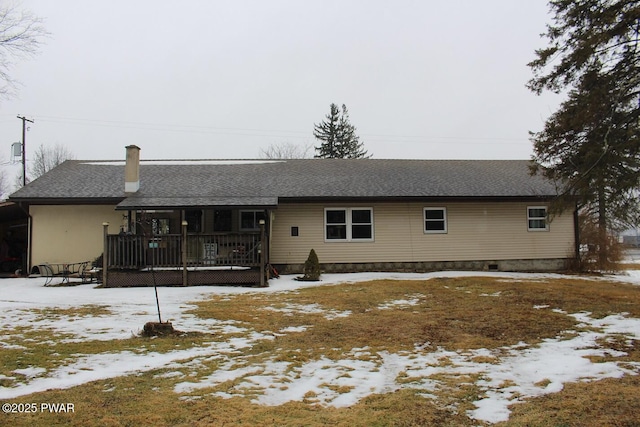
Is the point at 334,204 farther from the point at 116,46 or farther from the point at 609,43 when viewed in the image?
the point at 116,46

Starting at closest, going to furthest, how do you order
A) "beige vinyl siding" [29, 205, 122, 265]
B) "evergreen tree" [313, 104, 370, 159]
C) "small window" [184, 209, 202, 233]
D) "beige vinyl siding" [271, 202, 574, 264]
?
"beige vinyl siding" [29, 205, 122, 265] < "small window" [184, 209, 202, 233] < "beige vinyl siding" [271, 202, 574, 264] < "evergreen tree" [313, 104, 370, 159]

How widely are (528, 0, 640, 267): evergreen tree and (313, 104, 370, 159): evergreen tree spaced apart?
109 feet

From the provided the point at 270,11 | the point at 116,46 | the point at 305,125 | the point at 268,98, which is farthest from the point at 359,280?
the point at 305,125

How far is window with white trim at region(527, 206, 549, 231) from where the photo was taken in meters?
17.2

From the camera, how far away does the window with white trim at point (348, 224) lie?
640 inches

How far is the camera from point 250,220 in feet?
52.4

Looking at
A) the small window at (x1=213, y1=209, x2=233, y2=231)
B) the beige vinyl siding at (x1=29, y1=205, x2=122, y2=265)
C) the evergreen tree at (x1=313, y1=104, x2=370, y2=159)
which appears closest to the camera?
the beige vinyl siding at (x1=29, y1=205, x2=122, y2=265)

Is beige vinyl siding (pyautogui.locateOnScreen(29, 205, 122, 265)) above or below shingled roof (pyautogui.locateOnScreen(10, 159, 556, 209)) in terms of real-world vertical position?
below

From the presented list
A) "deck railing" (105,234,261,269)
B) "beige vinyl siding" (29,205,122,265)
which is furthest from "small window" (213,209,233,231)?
"beige vinyl siding" (29,205,122,265)

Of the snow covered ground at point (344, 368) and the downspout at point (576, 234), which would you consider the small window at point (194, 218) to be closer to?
the snow covered ground at point (344, 368)

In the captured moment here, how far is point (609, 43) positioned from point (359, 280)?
8.78 meters

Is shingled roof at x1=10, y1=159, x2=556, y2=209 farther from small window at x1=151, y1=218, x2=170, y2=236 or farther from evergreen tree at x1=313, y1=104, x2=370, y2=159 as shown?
evergreen tree at x1=313, y1=104, x2=370, y2=159

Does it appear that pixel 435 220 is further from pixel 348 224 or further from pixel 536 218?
pixel 536 218

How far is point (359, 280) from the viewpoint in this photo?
45.8 feet
